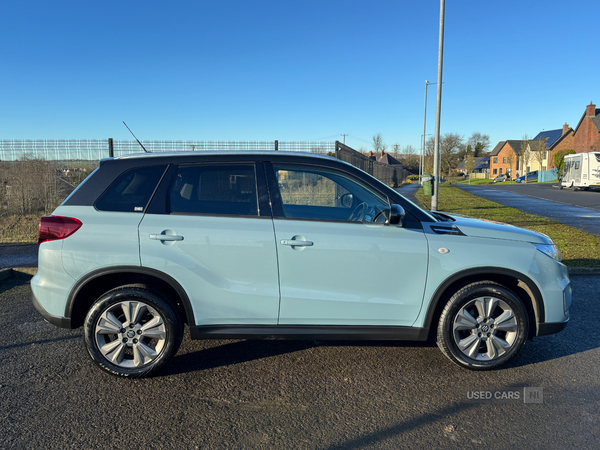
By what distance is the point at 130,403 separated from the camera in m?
3.16

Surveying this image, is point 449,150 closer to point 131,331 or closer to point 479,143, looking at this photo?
point 479,143

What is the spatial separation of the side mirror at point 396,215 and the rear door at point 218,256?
3.12 ft

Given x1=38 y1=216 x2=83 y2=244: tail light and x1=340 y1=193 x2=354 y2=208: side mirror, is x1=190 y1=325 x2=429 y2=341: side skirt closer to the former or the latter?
x1=340 y1=193 x2=354 y2=208: side mirror

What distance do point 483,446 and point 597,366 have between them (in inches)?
Answer: 70.9

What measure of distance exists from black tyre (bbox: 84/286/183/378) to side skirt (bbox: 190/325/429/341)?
0.80 feet

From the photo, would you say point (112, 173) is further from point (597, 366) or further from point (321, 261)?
point (597, 366)

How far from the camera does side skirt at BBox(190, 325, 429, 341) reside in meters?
3.51

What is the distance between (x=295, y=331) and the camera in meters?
3.52

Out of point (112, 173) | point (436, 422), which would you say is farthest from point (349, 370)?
point (112, 173)

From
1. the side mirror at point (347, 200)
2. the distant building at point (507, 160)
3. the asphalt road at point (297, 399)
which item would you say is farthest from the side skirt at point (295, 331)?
the distant building at point (507, 160)

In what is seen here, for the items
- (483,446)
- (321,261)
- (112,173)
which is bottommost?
(483,446)

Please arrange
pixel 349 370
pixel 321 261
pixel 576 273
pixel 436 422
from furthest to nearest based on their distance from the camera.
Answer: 1. pixel 576 273
2. pixel 349 370
3. pixel 321 261
4. pixel 436 422

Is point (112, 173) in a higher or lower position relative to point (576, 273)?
higher

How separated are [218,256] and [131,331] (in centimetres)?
95
